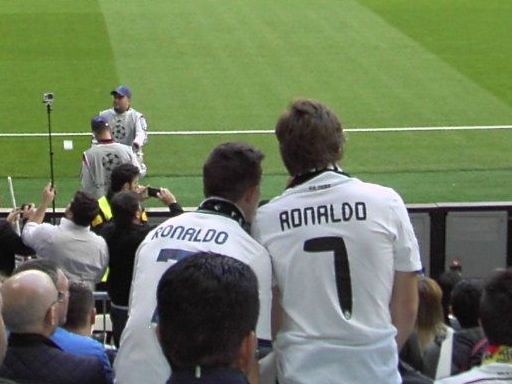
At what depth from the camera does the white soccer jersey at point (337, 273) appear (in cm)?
372

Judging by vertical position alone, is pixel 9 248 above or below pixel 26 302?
below

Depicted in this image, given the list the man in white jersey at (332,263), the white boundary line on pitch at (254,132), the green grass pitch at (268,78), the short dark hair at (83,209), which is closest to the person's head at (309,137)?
the man in white jersey at (332,263)

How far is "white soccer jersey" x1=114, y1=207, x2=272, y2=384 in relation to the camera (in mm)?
3711

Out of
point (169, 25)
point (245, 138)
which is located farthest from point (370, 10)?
point (245, 138)

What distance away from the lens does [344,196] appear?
12.6 feet

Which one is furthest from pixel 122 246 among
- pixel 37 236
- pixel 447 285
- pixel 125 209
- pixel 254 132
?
pixel 254 132

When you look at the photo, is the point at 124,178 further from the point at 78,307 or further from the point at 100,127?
the point at 78,307

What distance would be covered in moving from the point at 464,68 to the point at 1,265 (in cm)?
1453

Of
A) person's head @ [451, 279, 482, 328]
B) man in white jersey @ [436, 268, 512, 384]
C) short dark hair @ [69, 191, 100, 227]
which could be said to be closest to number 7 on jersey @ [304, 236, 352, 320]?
man in white jersey @ [436, 268, 512, 384]

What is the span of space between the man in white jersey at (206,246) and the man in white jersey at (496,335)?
0.69 meters

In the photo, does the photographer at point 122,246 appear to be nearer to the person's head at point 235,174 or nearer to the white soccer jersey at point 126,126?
the person's head at point 235,174

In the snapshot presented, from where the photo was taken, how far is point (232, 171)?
152 inches

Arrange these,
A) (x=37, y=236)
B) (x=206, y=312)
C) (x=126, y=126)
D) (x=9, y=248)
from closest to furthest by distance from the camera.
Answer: (x=206, y=312) → (x=9, y=248) → (x=37, y=236) → (x=126, y=126)

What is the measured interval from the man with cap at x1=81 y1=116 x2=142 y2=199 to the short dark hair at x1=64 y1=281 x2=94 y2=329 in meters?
6.64
